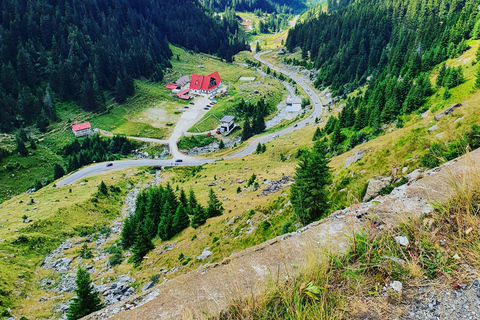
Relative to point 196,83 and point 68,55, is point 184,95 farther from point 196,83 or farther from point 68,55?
point 68,55

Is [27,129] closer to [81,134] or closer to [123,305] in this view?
[81,134]

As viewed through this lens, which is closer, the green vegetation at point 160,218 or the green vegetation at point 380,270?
the green vegetation at point 380,270

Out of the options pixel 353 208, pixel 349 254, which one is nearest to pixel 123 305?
pixel 349 254

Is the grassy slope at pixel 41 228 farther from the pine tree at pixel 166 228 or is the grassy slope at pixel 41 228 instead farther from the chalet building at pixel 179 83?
the chalet building at pixel 179 83

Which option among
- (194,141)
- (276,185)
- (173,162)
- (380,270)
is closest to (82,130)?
(173,162)


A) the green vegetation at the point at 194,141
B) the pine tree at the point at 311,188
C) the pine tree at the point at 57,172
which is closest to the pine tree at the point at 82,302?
the pine tree at the point at 311,188

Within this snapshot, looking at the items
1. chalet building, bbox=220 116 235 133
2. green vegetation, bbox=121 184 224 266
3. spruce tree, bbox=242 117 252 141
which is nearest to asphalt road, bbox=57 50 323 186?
spruce tree, bbox=242 117 252 141
